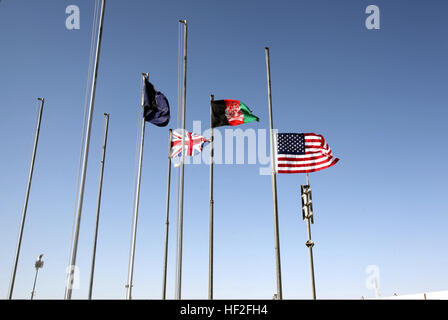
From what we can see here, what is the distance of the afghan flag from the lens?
54.6 feet

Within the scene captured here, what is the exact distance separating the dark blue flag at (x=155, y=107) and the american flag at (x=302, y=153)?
527 centimetres

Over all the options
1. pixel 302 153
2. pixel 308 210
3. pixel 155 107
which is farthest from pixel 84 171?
pixel 308 210

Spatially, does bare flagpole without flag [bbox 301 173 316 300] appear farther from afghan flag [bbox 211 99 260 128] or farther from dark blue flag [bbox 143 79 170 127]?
dark blue flag [bbox 143 79 170 127]

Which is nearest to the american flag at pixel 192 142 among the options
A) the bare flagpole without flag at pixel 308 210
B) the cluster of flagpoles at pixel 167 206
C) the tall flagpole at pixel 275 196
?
the cluster of flagpoles at pixel 167 206

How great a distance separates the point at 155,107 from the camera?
16719 millimetres

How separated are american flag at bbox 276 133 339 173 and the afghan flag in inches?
75.7

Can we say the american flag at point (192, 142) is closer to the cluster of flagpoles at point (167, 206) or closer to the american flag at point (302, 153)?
the cluster of flagpoles at point (167, 206)

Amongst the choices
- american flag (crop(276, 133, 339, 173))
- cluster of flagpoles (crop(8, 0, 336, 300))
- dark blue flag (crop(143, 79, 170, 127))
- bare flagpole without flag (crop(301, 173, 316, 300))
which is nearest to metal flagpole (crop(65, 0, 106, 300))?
cluster of flagpoles (crop(8, 0, 336, 300))

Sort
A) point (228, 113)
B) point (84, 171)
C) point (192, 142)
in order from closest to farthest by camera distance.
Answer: point (84, 171) < point (228, 113) < point (192, 142)

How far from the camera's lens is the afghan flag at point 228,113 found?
54.6ft

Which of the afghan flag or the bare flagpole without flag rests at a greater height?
the afghan flag

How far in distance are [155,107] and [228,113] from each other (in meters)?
3.31

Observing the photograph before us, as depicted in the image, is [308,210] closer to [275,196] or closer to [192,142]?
[275,196]
